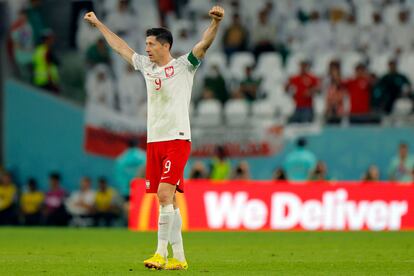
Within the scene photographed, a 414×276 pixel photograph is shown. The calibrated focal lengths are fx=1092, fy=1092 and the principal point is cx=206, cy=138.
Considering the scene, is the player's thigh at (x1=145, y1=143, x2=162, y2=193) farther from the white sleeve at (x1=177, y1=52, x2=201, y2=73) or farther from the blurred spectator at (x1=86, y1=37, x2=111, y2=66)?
the blurred spectator at (x1=86, y1=37, x2=111, y2=66)

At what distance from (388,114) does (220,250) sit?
11.4 m

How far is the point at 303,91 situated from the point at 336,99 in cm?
→ 79

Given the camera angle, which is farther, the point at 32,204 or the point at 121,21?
the point at 121,21

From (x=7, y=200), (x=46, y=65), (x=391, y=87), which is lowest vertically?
(x=7, y=200)

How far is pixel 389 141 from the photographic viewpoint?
24.9m

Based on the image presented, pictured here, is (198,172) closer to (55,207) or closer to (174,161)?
(55,207)

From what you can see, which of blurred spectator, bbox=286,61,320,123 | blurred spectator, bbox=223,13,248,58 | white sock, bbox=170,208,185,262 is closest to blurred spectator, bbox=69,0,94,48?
blurred spectator, bbox=223,13,248,58

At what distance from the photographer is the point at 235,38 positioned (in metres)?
27.8

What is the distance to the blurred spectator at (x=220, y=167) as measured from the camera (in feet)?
79.6

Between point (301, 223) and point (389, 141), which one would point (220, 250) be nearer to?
point (301, 223)

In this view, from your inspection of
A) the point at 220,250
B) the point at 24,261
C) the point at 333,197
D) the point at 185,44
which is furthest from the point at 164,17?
the point at 24,261

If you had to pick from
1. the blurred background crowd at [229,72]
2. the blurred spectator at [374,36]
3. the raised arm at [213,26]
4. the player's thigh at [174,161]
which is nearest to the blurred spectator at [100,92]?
the blurred background crowd at [229,72]

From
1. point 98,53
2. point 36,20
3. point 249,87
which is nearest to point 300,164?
point 249,87

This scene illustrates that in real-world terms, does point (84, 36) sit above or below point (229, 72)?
above
